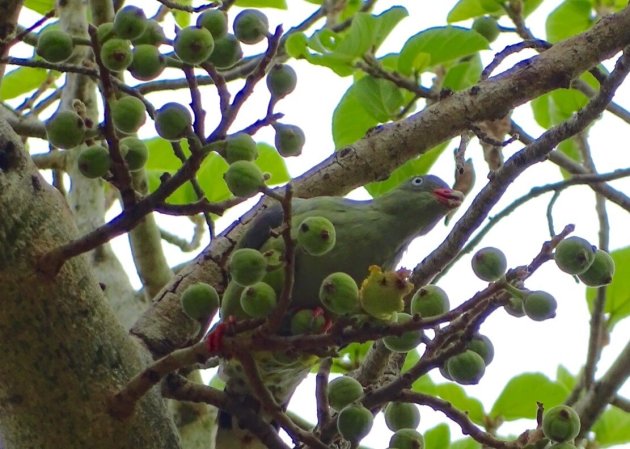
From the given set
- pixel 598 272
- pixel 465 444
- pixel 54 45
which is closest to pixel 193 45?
pixel 54 45

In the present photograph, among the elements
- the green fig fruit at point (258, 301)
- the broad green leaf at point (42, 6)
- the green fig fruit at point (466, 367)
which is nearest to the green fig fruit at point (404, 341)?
the green fig fruit at point (466, 367)

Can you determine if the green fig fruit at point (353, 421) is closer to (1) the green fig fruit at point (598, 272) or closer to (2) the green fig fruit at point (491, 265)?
(2) the green fig fruit at point (491, 265)

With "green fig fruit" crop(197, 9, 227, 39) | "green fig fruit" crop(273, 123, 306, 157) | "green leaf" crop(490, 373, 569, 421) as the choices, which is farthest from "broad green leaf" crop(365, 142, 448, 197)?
"green fig fruit" crop(197, 9, 227, 39)

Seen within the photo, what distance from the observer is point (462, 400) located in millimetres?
3721

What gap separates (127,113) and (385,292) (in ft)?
2.25

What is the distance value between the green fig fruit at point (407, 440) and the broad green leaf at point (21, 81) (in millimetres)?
3113

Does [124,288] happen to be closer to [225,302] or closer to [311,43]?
[311,43]

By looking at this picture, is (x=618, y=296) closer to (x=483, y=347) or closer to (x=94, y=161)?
(x=483, y=347)

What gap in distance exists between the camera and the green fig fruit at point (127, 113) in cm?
195

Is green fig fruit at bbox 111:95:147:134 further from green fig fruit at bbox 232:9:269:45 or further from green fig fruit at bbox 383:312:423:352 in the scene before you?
green fig fruit at bbox 383:312:423:352

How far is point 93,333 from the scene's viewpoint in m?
2.04

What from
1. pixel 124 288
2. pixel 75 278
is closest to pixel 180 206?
pixel 75 278

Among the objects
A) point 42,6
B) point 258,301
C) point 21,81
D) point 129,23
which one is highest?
point 42,6

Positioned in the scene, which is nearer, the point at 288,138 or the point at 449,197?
the point at 288,138
